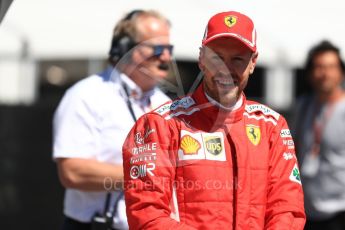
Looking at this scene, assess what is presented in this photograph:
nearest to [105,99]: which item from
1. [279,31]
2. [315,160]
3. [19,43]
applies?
[315,160]

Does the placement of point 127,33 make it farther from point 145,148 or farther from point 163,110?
point 145,148

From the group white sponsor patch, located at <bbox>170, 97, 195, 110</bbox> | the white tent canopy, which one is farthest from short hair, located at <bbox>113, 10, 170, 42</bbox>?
the white tent canopy

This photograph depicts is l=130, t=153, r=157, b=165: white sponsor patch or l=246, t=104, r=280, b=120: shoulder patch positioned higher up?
l=246, t=104, r=280, b=120: shoulder patch

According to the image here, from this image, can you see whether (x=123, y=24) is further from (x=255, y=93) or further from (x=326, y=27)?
(x=326, y=27)

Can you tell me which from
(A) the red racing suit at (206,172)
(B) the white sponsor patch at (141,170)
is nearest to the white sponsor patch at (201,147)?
(A) the red racing suit at (206,172)

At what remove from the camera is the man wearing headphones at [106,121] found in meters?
4.06

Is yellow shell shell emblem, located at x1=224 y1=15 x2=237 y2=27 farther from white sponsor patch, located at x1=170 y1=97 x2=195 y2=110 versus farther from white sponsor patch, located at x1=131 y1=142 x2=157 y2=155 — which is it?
white sponsor patch, located at x1=131 y1=142 x2=157 y2=155

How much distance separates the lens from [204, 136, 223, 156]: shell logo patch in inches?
114

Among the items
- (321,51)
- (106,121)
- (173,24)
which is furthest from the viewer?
(173,24)

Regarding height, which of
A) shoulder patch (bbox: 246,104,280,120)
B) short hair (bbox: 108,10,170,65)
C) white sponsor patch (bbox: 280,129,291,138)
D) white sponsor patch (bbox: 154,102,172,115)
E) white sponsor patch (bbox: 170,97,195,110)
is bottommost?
white sponsor patch (bbox: 280,129,291,138)

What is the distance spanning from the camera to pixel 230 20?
2.96 metres

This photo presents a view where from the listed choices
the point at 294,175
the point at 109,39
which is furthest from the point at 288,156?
the point at 109,39

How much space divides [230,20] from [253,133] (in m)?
0.41

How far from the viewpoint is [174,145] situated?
2.92m
